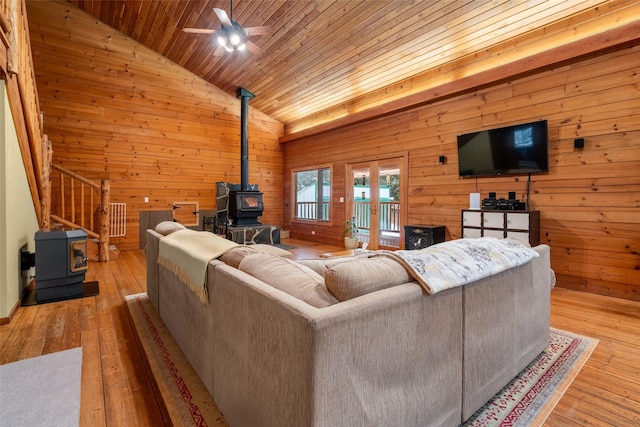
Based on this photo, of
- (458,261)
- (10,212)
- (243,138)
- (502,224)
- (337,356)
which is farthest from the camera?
(243,138)

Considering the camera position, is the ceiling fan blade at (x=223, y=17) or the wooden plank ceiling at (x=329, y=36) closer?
the ceiling fan blade at (x=223, y=17)

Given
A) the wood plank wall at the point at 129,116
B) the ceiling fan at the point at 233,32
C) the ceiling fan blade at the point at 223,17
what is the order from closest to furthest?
the ceiling fan blade at the point at 223,17, the ceiling fan at the point at 233,32, the wood plank wall at the point at 129,116

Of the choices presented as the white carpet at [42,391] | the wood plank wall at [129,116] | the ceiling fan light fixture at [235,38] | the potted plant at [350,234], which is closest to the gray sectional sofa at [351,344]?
the white carpet at [42,391]

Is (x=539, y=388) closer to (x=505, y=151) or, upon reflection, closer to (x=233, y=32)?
(x=505, y=151)

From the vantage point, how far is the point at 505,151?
423 centimetres

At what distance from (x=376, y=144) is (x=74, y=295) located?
17.4 ft

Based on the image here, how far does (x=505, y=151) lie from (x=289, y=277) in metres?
4.21

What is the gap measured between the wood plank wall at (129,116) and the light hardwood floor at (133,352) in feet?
11.7

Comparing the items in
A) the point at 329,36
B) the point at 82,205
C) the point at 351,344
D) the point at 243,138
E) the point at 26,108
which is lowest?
the point at 351,344

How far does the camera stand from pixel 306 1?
173 inches

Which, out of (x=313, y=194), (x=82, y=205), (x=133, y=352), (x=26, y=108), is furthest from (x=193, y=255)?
(x=313, y=194)

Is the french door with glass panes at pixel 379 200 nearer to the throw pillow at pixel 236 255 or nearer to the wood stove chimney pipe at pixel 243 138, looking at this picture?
the wood stove chimney pipe at pixel 243 138

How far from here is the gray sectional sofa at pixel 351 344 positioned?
91 centimetres

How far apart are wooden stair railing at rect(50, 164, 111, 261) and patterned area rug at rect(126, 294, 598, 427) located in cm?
362
